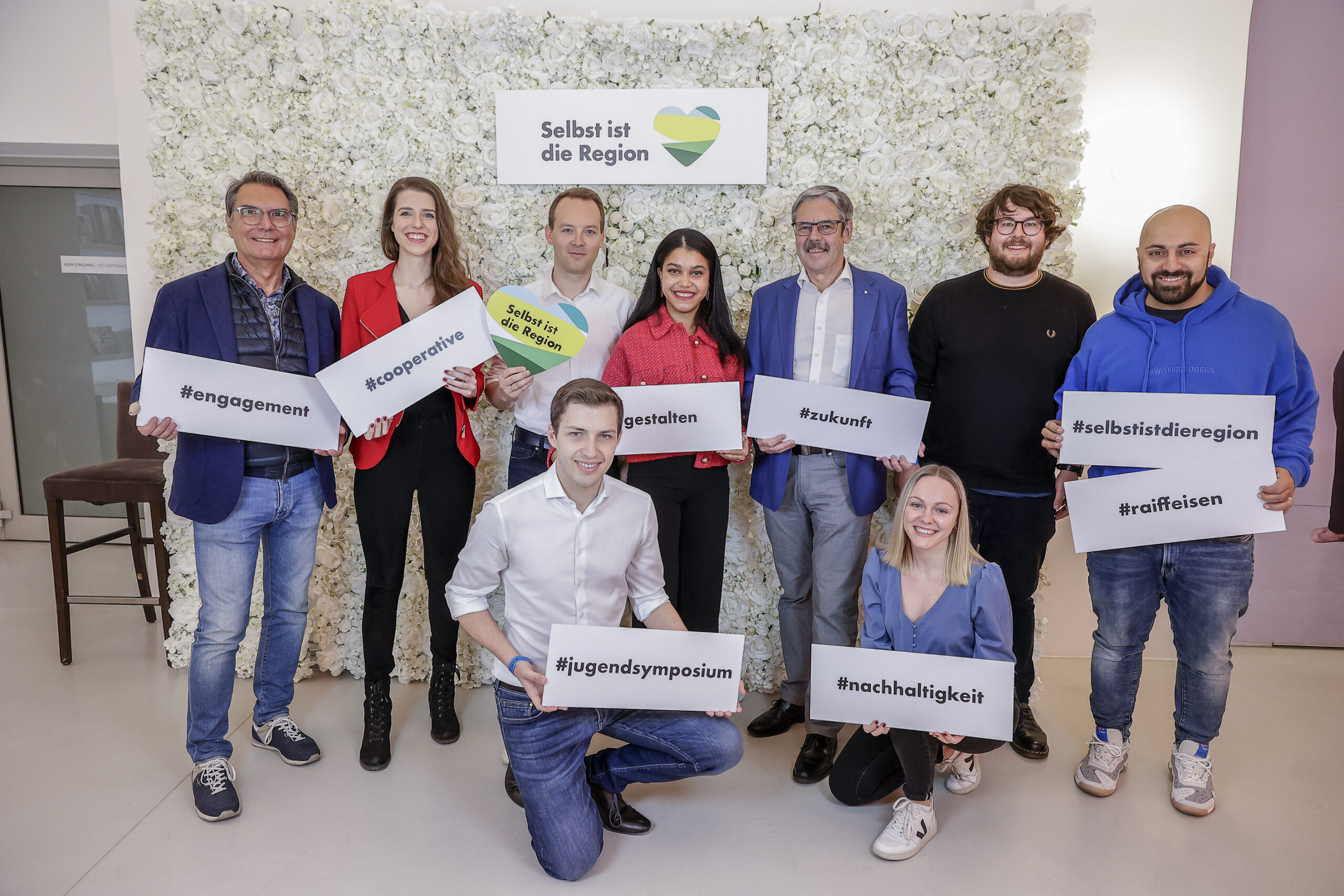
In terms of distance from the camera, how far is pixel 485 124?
316 centimetres

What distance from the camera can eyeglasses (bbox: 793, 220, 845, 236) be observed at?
2.69 meters

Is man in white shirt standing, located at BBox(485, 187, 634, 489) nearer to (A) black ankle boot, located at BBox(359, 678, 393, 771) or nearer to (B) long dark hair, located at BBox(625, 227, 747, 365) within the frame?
(B) long dark hair, located at BBox(625, 227, 747, 365)

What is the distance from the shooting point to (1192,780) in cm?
256

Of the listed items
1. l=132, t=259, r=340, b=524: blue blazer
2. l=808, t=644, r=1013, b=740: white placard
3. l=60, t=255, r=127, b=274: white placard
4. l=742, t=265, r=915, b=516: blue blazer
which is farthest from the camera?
l=60, t=255, r=127, b=274: white placard

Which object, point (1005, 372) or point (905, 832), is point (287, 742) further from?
point (1005, 372)

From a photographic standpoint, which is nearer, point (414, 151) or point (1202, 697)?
point (1202, 697)

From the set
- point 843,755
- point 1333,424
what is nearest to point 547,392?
point 843,755

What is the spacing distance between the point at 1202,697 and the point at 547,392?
234cm

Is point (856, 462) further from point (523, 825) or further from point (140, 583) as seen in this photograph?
point (140, 583)

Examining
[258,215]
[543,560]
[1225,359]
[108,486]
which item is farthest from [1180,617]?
[108,486]

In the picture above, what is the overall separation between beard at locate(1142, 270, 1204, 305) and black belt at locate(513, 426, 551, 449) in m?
Result: 1.97

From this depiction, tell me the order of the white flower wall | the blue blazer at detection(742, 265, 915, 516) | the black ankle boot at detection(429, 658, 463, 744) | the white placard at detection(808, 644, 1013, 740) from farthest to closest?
the white flower wall → the black ankle boot at detection(429, 658, 463, 744) → the blue blazer at detection(742, 265, 915, 516) → the white placard at detection(808, 644, 1013, 740)

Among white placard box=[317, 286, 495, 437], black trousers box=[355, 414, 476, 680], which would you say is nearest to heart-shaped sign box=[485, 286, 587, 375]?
white placard box=[317, 286, 495, 437]

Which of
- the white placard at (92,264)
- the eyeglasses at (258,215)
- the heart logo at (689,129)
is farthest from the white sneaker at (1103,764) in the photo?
the white placard at (92,264)
